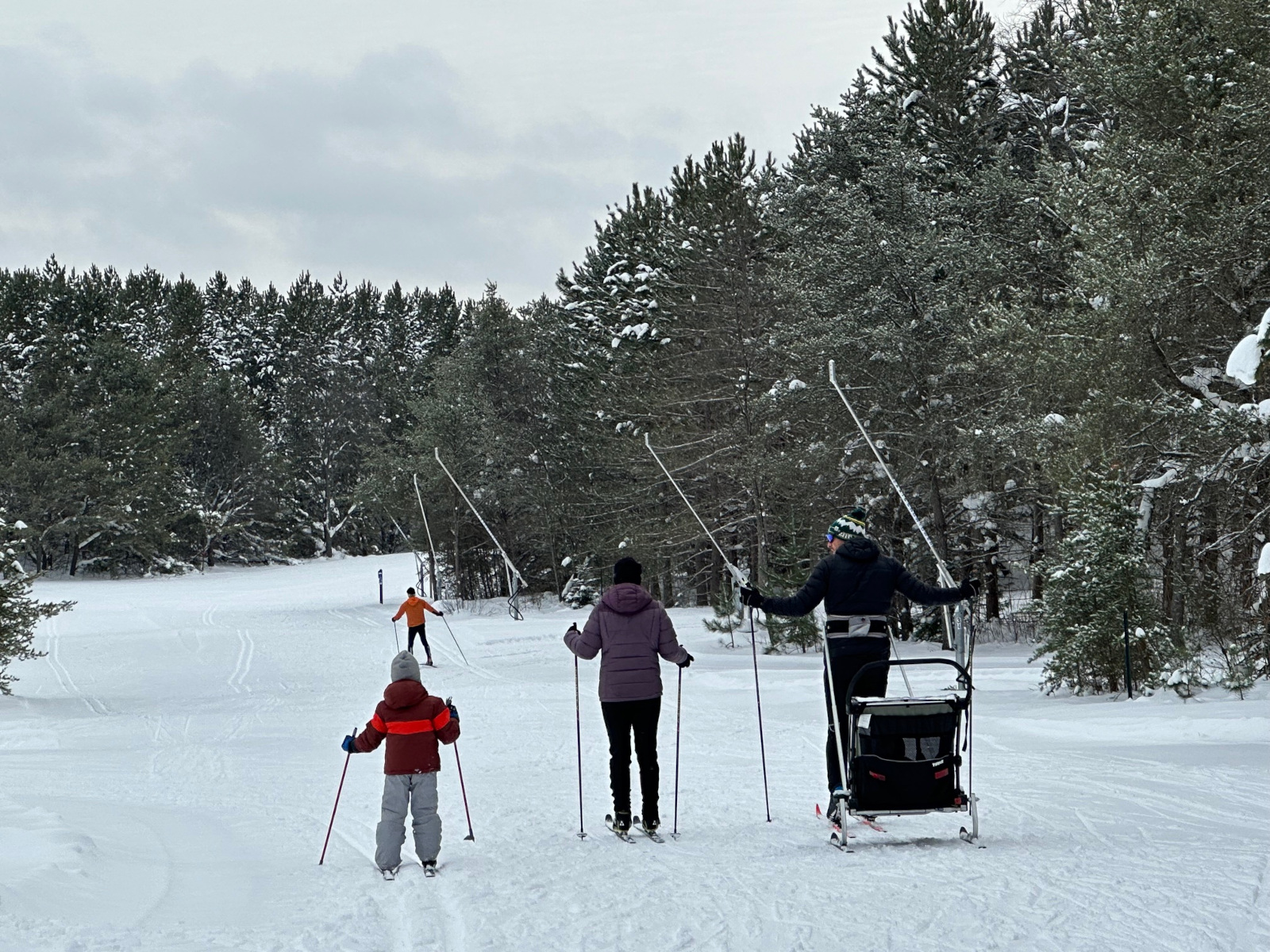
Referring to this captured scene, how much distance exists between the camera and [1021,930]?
192 inches

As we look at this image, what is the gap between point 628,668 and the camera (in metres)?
7.68

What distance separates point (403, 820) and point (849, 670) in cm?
268

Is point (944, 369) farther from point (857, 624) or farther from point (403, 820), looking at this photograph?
point (403, 820)

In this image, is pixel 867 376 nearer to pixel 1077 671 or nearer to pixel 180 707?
pixel 1077 671

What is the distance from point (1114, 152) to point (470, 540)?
30.1 m

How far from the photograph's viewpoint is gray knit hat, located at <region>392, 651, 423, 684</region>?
273 inches

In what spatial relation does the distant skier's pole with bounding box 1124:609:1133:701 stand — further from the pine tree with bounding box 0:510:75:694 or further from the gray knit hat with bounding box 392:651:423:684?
the pine tree with bounding box 0:510:75:694

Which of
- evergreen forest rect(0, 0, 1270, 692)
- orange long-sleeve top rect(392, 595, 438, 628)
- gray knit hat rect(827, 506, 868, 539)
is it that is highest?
evergreen forest rect(0, 0, 1270, 692)

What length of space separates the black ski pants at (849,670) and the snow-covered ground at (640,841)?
468 millimetres

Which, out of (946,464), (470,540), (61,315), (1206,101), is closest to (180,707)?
(946,464)

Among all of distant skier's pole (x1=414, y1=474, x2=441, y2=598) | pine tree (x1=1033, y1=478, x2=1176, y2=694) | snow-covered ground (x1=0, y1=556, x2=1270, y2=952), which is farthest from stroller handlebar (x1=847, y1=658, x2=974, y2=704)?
distant skier's pole (x1=414, y1=474, x2=441, y2=598)

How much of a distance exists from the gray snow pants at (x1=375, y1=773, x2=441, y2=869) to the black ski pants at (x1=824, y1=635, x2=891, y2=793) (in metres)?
2.29

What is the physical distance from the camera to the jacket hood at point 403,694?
272 inches

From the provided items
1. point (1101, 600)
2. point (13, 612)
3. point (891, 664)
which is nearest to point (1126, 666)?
point (1101, 600)
